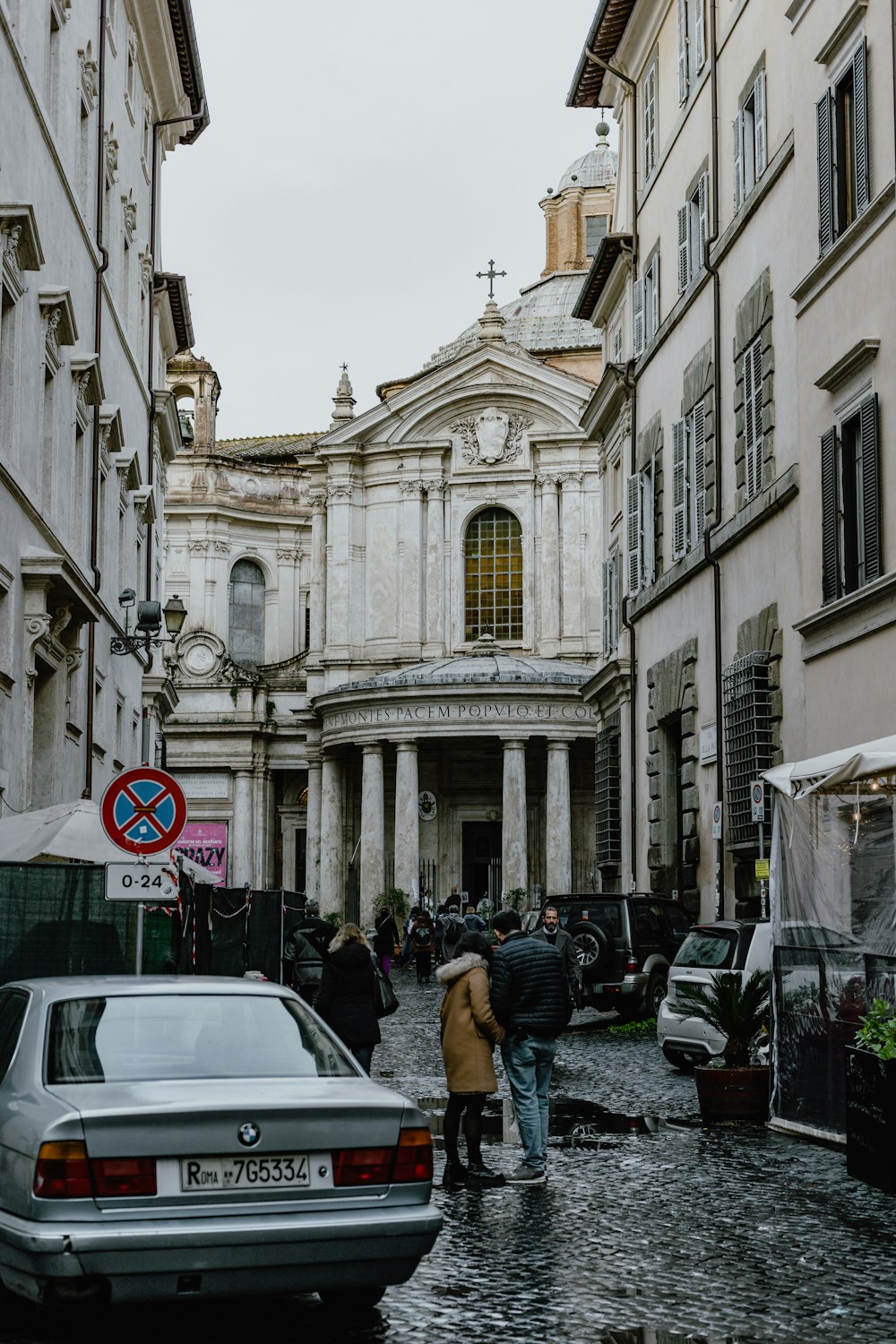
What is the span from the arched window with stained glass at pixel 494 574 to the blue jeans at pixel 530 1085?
139 feet

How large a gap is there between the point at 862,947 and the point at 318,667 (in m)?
42.7

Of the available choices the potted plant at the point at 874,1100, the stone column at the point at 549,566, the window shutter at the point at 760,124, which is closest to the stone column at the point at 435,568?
the stone column at the point at 549,566

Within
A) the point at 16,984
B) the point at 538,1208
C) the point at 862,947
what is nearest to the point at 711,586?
the point at 862,947

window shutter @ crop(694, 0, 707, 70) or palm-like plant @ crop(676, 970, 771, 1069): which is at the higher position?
window shutter @ crop(694, 0, 707, 70)

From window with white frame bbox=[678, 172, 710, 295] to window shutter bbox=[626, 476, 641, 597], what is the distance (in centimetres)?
401

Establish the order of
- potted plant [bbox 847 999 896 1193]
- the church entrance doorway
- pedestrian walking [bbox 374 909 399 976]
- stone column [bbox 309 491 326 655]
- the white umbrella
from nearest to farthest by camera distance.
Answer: potted plant [bbox 847 999 896 1193] < the white umbrella < pedestrian walking [bbox 374 909 399 976] < the church entrance doorway < stone column [bbox 309 491 326 655]

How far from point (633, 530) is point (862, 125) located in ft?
45.2

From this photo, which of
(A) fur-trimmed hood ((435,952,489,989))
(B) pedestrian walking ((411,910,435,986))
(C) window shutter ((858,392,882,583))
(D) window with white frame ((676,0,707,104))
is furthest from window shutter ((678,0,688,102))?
(A) fur-trimmed hood ((435,952,489,989))

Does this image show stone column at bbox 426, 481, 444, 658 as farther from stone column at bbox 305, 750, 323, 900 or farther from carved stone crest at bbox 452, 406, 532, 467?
stone column at bbox 305, 750, 323, 900

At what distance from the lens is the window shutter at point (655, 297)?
30734 millimetres

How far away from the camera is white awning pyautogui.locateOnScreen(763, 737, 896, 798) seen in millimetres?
12000

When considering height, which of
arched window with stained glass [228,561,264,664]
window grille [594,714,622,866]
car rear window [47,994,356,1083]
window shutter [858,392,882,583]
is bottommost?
car rear window [47,994,356,1083]

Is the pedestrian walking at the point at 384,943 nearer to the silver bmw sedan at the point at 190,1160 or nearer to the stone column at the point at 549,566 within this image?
the stone column at the point at 549,566

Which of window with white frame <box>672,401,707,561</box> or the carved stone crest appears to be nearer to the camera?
window with white frame <box>672,401,707,561</box>
